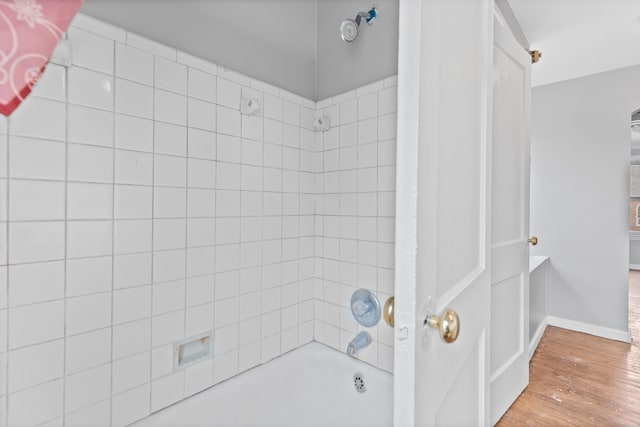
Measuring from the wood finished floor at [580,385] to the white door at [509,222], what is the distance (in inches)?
4.3

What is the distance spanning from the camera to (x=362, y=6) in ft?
5.29

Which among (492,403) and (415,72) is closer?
(415,72)

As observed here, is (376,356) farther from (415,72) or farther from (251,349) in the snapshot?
(415,72)

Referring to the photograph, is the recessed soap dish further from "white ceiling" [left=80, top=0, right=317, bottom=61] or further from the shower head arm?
the shower head arm

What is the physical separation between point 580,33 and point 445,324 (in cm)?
258

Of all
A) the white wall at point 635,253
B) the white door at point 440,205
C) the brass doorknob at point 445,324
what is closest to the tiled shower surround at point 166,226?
the white door at point 440,205

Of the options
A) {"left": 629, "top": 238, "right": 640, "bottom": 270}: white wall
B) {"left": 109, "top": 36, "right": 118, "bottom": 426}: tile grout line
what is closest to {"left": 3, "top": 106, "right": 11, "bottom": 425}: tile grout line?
{"left": 109, "top": 36, "right": 118, "bottom": 426}: tile grout line

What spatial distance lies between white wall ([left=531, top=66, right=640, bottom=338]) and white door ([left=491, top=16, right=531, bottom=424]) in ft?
4.62

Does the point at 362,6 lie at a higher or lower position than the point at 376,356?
higher

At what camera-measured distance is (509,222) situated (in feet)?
4.88

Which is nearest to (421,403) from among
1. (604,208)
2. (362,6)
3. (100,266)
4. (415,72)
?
(415,72)

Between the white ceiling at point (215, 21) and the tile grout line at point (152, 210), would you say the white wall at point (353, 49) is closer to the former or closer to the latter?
the white ceiling at point (215, 21)

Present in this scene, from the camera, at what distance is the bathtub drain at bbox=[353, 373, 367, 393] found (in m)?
1.45

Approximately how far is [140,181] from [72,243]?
0.95 feet
